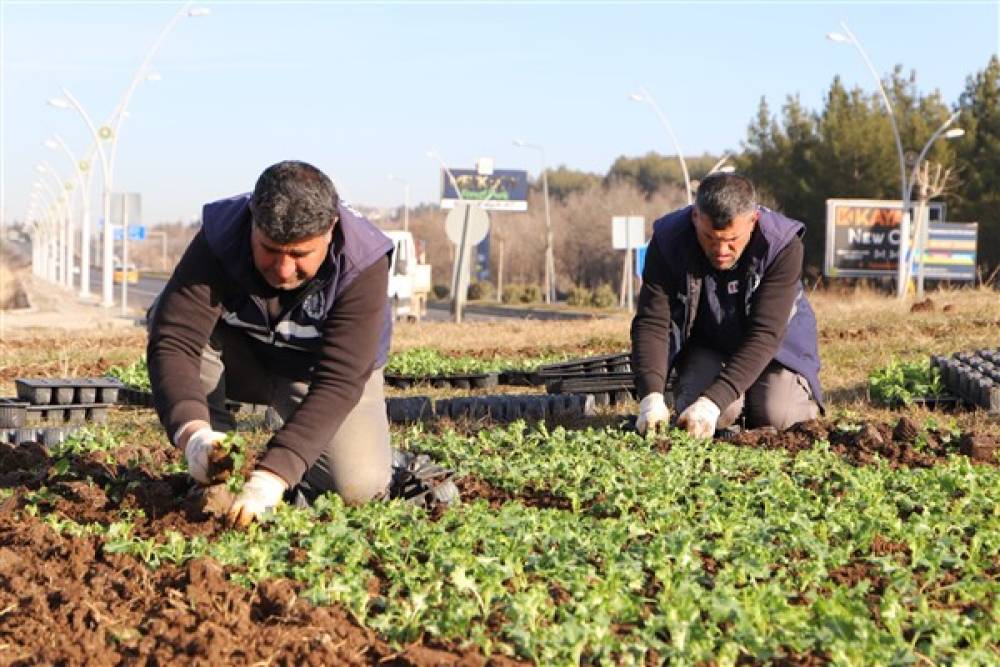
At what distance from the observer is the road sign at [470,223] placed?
2219 centimetres

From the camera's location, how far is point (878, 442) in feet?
23.0

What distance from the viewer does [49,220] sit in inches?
3556

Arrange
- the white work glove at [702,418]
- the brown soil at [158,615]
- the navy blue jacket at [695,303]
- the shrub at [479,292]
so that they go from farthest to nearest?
the shrub at [479,292] < the navy blue jacket at [695,303] < the white work glove at [702,418] < the brown soil at [158,615]

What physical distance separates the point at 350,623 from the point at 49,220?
301ft

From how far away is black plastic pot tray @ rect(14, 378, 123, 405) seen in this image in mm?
9883

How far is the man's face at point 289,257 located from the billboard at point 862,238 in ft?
128

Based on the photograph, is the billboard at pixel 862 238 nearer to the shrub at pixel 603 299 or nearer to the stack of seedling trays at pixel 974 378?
the shrub at pixel 603 299

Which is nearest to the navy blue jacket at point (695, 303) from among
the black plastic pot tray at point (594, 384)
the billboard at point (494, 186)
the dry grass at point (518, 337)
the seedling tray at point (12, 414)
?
the black plastic pot tray at point (594, 384)

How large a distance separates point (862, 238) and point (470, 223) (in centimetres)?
2428

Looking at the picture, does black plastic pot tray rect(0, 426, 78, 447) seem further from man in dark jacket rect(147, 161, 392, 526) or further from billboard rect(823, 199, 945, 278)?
billboard rect(823, 199, 945, 278)

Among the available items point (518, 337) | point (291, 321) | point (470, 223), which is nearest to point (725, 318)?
point (291, 321)

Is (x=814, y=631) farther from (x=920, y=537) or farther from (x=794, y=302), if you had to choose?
(x=794, y=302)

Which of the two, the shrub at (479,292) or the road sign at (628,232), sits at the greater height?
the road sign at (628,232)

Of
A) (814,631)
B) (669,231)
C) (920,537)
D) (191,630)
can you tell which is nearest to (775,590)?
(814,631)
